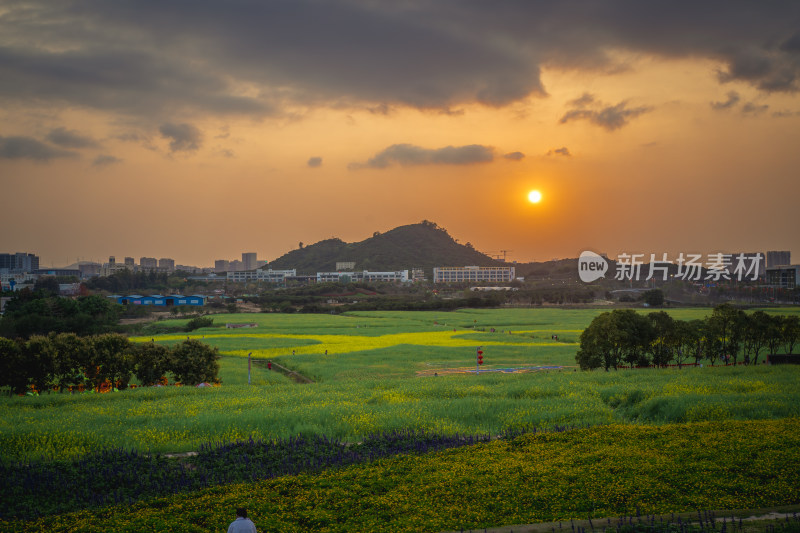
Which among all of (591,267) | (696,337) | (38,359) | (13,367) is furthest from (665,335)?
(591,267)

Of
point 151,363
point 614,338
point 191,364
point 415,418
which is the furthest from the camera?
point 614,338

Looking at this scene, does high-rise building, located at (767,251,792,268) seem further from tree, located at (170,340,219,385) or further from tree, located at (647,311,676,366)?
tree, located at (170,340,219,385)

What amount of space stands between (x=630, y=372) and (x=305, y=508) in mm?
25745

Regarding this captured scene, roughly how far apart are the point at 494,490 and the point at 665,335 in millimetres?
31023

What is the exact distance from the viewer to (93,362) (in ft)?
108

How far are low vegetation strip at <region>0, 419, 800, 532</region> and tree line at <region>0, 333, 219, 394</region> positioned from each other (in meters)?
22.9

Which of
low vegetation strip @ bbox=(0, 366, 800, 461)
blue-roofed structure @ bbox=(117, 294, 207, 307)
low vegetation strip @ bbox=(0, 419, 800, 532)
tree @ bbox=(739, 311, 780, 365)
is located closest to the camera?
low vegetation strip @ bbox=(0, 419, 800, 532)

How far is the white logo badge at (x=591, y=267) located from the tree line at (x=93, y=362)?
129 m

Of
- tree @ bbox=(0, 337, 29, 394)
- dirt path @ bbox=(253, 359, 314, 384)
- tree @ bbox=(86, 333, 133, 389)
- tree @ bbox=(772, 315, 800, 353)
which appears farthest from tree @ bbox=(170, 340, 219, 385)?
tree @ bbox=(772, 315, 800, 353)

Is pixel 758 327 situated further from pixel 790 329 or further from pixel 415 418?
pixel 415 418

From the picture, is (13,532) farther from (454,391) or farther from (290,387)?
(290,387)

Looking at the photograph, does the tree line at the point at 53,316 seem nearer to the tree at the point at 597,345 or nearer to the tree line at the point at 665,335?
the tree at the point at 597,345

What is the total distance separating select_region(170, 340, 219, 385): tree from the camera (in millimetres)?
34875

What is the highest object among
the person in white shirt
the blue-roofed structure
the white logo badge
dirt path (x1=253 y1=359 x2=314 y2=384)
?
the white logo badge
